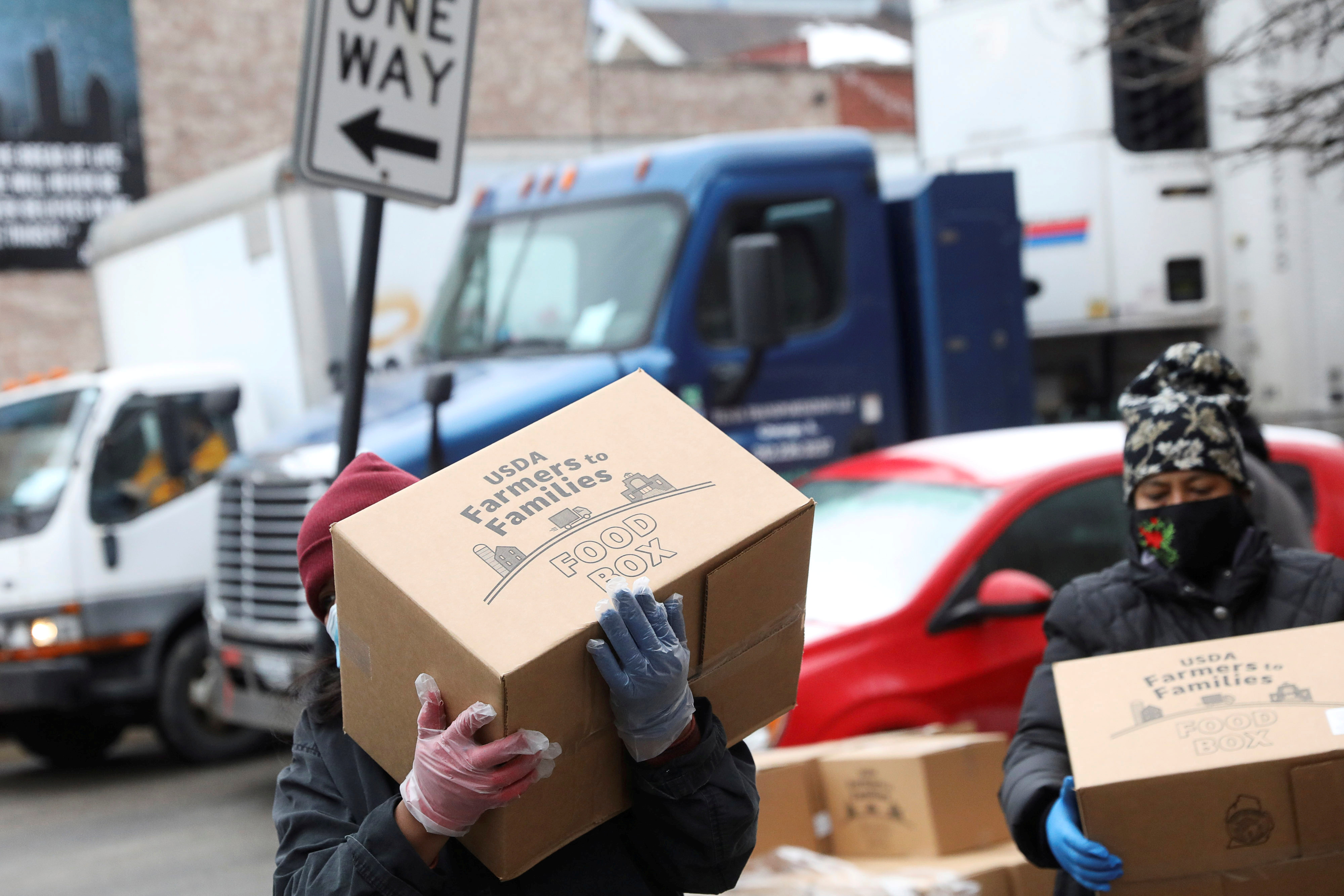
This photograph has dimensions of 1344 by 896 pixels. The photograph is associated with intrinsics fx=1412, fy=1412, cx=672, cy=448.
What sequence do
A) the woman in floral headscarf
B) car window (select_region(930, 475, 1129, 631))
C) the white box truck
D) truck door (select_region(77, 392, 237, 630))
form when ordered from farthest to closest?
truck door (select_region(77, 392, 237, 630))
the white box truck
car window (select_region(930, 475, 1129, 631))
the woman in floral headscarf

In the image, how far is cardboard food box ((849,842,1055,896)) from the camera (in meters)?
3.45

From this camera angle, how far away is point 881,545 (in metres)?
4.68

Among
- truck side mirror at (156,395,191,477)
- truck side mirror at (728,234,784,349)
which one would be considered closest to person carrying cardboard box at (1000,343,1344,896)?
truck side mirror at (728,234,784,349)

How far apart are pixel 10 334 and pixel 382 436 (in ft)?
42.5

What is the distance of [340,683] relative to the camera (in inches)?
79.4

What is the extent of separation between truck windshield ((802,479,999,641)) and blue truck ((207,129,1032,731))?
5.45 feet

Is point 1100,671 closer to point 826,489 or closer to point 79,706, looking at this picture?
point 826,489

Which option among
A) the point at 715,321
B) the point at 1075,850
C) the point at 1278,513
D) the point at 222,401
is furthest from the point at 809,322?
the point at 1075,850

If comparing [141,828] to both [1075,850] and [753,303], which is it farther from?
[1075,850]

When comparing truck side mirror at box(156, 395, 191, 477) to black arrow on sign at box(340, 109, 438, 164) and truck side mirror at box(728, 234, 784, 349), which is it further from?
black arrow on sign at box(340, 109, 438, 164)

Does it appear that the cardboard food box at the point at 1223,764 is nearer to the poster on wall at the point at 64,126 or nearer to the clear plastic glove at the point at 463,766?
the clear plastic glove at the point at 463,766

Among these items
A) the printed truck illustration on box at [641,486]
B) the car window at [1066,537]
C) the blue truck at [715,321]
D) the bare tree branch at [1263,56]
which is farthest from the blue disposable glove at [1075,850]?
the blue truck at [715,321]

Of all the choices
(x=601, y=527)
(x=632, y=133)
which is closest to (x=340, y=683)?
(x=601, y=527)

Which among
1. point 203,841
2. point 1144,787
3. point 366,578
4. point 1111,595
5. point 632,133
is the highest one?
point 632,133
